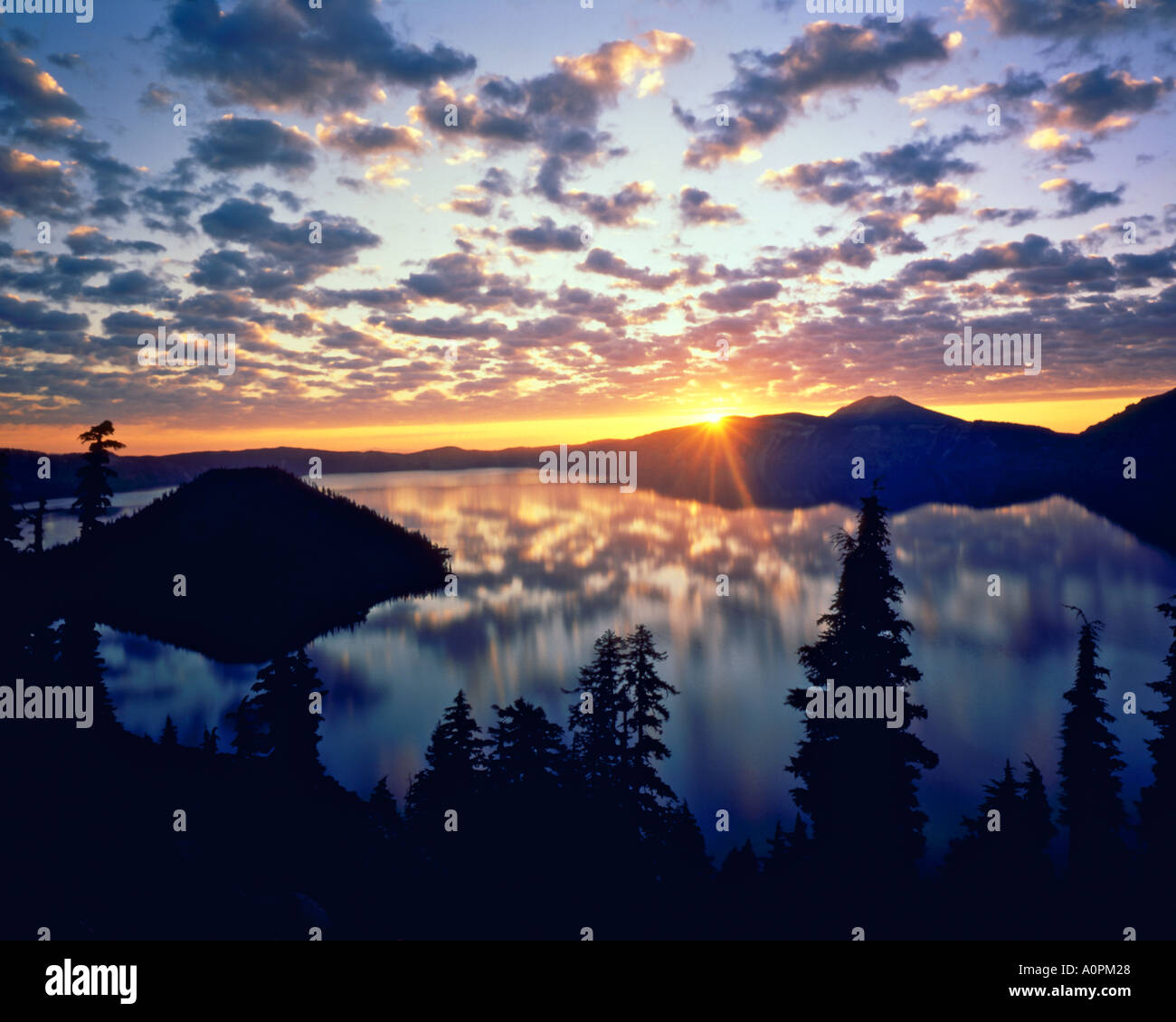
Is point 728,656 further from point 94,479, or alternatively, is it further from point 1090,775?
point 94,479

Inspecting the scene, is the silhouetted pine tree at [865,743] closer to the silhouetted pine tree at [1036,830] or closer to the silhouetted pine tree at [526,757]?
the silhouetted pine tree at [1036,830]

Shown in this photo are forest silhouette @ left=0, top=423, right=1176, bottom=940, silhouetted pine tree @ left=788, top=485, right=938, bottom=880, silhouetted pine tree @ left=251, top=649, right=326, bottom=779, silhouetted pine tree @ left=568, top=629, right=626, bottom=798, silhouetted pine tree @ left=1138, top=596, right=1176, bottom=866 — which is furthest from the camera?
silhouetted pine tree @ left=251, top=649, right=326, bottom=779

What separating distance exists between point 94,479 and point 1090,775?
50.3 metres

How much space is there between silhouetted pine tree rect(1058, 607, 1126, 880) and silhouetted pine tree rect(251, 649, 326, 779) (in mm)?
35869

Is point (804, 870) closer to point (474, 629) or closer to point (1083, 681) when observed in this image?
point (1083, 681)

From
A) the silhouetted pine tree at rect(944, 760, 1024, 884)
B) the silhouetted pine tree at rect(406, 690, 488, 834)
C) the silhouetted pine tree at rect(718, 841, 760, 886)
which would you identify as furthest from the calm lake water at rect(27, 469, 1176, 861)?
the silhouetted pine tree at rect(406, 690, 488, 834)

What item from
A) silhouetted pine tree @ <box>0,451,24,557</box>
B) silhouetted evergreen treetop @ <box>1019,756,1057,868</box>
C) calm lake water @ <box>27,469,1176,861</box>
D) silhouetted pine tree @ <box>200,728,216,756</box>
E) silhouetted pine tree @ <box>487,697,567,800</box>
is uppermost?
silhouetted pine tree @ <box>0,451,24,557</box>

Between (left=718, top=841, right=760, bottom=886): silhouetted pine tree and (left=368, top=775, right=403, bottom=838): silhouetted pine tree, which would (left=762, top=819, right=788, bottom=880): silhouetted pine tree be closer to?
(left=718, top=841, right=760, bottom=886): silhouetted pine tree

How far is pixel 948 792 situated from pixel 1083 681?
18700mm

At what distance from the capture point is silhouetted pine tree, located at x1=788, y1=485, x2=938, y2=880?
62.2ft

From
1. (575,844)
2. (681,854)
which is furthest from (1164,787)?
(575,844)

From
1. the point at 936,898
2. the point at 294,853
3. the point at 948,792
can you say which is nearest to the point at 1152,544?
the point at 948,792

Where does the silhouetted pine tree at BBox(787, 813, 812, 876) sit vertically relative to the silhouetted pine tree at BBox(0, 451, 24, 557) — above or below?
below

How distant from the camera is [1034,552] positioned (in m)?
130
